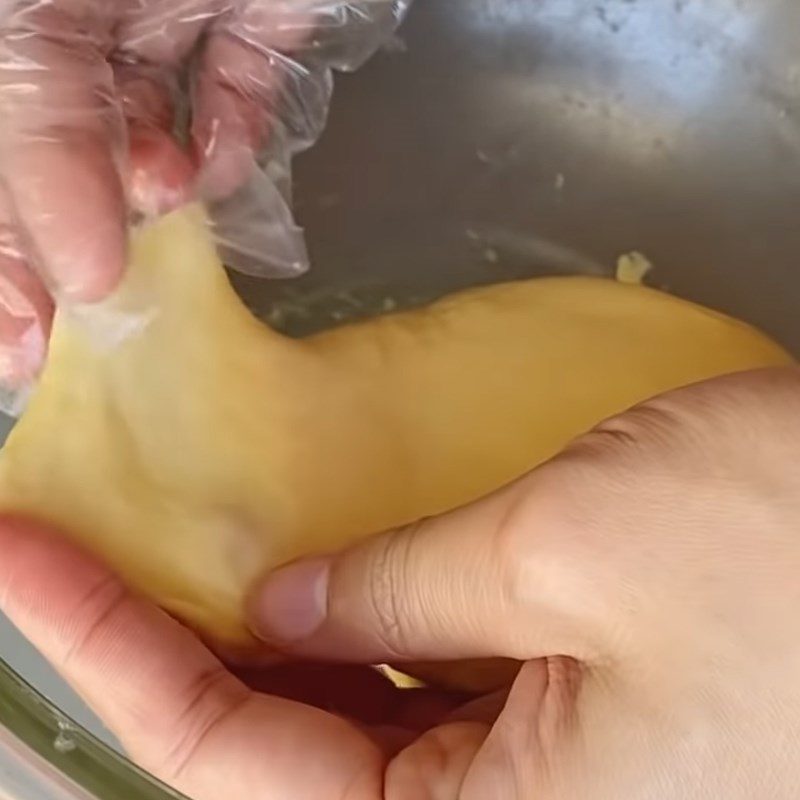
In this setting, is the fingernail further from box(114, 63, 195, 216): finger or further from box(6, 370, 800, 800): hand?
box(114, 63, 195, 216): finger

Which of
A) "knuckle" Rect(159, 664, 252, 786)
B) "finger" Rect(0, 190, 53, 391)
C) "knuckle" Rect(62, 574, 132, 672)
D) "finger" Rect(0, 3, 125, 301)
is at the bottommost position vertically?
"knuckle" Rect(159, 664, 252, 786)

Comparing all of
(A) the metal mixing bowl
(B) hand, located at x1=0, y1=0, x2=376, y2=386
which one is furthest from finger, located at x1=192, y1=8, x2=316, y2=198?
(A) the metal mixing bowl

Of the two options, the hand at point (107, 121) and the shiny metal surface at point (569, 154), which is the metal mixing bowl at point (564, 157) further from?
Result: the hand at point (107, 121)

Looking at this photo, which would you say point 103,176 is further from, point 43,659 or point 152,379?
point 43,659

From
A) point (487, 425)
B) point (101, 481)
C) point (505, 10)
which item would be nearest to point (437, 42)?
point (505, 10)

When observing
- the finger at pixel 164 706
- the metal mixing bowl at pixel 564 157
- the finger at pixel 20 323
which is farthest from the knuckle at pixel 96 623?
the metal mixing bowl at pixel 564 157
